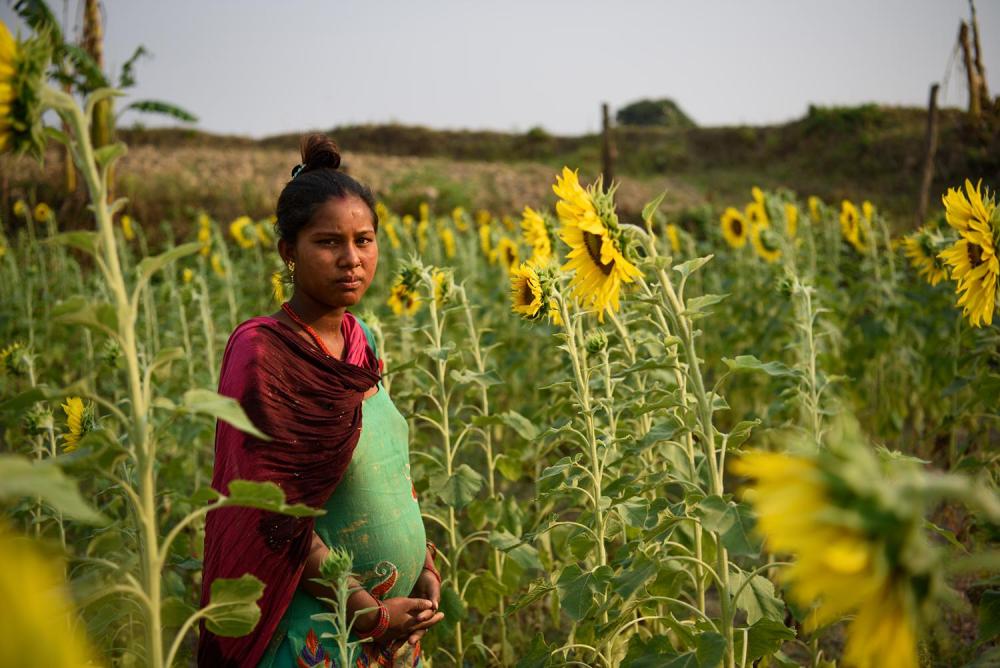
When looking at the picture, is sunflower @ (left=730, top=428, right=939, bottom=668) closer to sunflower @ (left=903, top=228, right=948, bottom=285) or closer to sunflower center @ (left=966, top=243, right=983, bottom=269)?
sunflower center @ (left=966, top=243, right=983, bottom=269)

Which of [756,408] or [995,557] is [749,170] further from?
[995,557]

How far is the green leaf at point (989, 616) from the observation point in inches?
53.7

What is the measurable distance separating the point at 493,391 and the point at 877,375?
2336mm

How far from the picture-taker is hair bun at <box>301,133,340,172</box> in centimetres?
196

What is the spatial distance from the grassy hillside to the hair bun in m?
11.3

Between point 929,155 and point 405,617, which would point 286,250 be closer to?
point 405,617

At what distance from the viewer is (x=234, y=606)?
1104 millimetres

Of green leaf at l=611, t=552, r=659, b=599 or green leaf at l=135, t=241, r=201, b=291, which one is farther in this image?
green leaf at l=611, t=552, r=659, b=599

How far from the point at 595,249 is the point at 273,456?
84 cm

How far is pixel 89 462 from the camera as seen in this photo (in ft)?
3.23

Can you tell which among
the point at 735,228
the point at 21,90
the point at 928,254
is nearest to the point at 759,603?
the point at 21,90

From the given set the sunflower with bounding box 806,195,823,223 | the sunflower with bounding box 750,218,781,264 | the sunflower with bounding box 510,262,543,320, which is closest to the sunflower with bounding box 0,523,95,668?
the sunflower with bounding box 510,262,543,320

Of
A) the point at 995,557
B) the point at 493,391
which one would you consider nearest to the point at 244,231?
the point at 493,391

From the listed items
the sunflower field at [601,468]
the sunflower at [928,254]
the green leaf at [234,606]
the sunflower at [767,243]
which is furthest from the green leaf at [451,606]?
the sunflower at [767,243]
